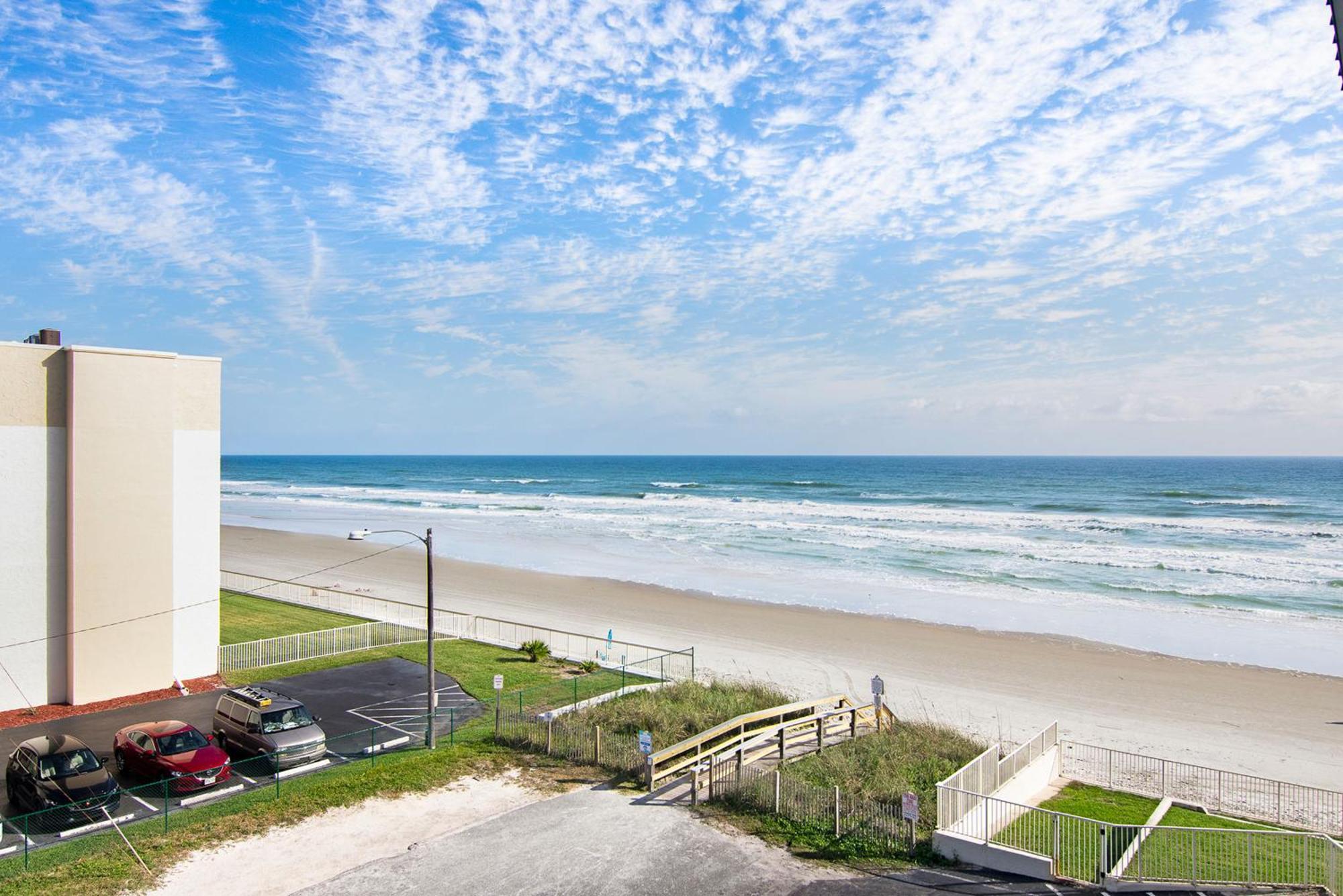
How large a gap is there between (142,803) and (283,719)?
3.15 metres

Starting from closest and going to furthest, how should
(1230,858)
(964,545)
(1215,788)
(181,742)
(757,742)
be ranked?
1. (1230,858)
2. (181,742)
3. (1215,788)
4. (757,742)
5. (964,545)

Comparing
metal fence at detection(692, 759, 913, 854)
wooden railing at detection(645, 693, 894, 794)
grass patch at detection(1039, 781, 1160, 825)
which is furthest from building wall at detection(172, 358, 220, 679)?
grass patch at detection(1039, 781, 1160, 825)

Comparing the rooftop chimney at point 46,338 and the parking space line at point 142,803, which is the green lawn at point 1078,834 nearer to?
the parking space line at point 142,803

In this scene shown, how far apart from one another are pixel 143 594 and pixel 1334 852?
1093 inches

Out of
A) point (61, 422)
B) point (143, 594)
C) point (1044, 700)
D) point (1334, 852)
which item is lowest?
point (1044, 700)

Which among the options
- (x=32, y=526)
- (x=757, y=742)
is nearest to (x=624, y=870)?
(x=757, y=742)

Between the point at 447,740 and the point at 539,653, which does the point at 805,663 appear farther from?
the point at 447,740

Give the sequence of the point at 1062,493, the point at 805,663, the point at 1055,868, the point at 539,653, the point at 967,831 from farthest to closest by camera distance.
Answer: the point at 1062,493 → the point at 805,663 → the point at 539,653 → the point at 967,831 → the point at 1055,868

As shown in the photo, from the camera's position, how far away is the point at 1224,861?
13.5 m

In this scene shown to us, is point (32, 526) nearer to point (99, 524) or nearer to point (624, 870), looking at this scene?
point (99, 524)

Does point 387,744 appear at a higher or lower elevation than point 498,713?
lower

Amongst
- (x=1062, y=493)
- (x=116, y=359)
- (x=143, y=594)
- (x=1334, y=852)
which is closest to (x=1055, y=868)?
(x=1334, y=852)

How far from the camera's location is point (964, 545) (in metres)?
62.9

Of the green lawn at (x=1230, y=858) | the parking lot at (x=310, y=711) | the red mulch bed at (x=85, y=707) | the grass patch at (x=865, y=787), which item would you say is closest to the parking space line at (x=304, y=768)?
the parking lot at (x=310, y=711)
